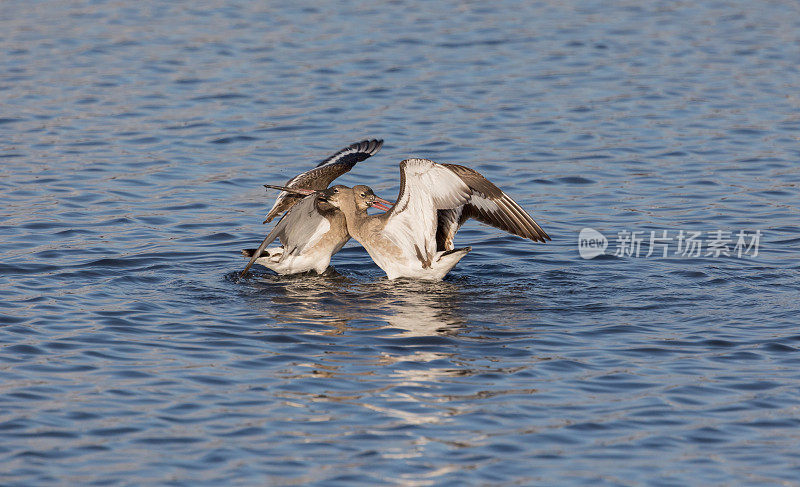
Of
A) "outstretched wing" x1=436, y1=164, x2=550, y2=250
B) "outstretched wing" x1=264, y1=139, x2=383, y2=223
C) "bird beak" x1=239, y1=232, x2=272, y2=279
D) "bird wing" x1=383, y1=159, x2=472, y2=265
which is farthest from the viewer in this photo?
"outstretched wing" x1=264, y1=139, x2=383, y2=223

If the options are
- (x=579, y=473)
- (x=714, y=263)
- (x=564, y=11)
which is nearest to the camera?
(x=579, y=473)

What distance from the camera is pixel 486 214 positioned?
11562mm

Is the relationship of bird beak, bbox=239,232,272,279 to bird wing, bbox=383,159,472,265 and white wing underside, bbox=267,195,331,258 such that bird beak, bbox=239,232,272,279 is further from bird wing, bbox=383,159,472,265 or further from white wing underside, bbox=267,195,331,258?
bird wing, bbox=383,159,472,265

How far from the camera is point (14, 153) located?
15.9 metres

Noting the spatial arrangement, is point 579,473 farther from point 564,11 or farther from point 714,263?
point 564,11

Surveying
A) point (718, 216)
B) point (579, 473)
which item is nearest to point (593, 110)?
point (718, 216)

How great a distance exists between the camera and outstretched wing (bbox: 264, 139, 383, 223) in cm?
1182

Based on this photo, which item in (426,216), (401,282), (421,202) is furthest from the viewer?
(401,282)

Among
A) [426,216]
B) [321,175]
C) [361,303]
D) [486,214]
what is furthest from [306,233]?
[486,214]

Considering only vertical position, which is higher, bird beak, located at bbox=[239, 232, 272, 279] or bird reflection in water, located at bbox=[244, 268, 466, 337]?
bird beak, located at bbox=[239, 232, 272, 279]

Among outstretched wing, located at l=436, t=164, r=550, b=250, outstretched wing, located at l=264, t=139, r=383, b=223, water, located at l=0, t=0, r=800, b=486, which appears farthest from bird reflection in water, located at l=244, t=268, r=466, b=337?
outstretched wing, located at l=264, t=139, r=383, b=223

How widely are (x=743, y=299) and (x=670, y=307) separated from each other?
0.72 meters

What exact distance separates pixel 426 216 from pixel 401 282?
77cm

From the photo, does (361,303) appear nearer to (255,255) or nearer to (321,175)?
(255,255)
